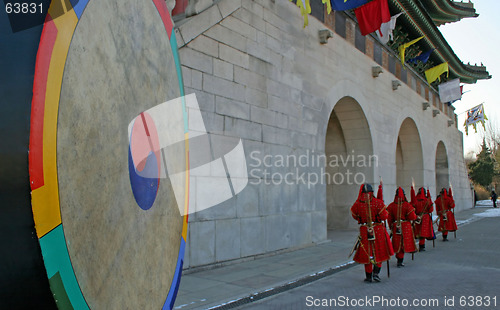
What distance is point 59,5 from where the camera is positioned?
1.31 m

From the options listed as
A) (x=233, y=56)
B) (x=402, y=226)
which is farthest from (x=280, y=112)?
(x=402, y=226)

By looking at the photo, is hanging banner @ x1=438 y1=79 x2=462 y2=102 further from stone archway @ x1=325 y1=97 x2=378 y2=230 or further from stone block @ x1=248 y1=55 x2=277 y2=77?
stone block @ x1=248 y1=55 x2=277 y2=77

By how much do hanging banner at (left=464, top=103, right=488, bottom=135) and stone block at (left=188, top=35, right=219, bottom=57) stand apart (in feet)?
92.0

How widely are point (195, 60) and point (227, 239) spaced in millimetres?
3083

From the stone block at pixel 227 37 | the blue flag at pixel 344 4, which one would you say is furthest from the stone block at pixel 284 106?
the blue flag at pixel 344 4

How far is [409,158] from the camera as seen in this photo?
20.4 metres

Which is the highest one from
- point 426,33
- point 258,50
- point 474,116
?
point 426,33

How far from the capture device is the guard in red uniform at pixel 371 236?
6.39 m

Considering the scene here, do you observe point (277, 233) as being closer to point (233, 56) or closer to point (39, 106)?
point (233, 56)

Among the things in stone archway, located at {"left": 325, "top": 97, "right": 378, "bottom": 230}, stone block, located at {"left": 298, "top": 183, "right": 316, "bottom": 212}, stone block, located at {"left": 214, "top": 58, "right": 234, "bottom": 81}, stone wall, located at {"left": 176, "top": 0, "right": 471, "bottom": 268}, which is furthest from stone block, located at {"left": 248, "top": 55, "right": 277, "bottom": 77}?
stone archway, located at {"left": 325, "top": 97, "right": 378, "bottom": 230}

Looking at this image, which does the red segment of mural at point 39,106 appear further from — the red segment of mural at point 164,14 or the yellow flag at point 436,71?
the yellow flag at point 436,71

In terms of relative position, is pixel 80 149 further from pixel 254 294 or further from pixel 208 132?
pixel 208 132

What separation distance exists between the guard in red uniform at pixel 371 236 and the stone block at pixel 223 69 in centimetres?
307

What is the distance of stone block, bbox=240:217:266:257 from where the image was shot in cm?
762
